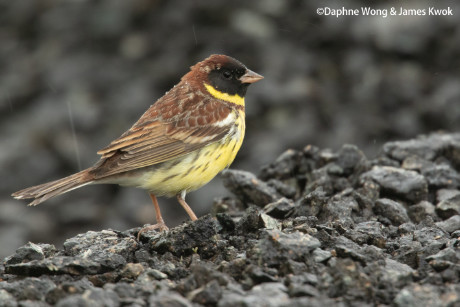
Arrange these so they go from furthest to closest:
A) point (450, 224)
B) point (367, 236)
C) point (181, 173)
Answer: point (181, 173), point (450, 224), point (367, 236)

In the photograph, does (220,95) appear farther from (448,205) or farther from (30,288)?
(30,288)

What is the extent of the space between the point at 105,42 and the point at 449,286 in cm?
951

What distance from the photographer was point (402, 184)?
6.31 metres

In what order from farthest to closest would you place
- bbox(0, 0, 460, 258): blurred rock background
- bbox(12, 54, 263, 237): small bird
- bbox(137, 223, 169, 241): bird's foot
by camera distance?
bbox(0, 0, 460, 258): blurred rock background → bbox(12, 54, 263, 237): small bird → bbox(137, 223, 169, 241): bird's foot

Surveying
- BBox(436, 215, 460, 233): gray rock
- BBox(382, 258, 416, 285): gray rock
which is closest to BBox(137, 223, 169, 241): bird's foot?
BBox(382, 258, 416, 285): gray rock

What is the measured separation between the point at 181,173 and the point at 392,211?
1.78 metres

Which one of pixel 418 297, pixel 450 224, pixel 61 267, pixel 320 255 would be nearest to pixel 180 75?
pixel 450 224

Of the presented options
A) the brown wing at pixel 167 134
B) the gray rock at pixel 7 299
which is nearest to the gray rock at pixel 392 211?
the brown wing at pixel 167 134

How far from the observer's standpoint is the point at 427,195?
6438 millimetres

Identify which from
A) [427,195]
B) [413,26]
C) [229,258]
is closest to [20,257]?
[229,258]

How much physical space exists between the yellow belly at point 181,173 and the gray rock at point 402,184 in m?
Answer: 1.35

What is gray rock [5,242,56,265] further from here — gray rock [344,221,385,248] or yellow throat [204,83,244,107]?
yellow throat [204,83,244,107]

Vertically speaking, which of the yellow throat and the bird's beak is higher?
the bird's beak

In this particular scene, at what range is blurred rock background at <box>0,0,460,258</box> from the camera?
35.3 feet
